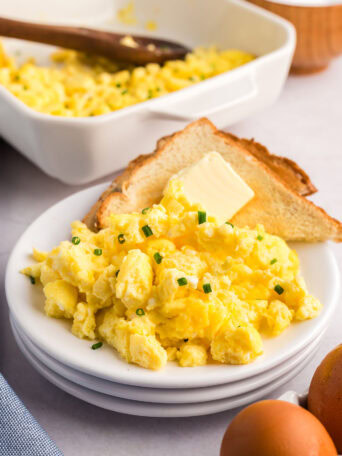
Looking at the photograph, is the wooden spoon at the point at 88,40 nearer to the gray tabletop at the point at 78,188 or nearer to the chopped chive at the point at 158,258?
the gray tabletop at the point at 78,188

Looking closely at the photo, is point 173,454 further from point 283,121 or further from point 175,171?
point 283,121

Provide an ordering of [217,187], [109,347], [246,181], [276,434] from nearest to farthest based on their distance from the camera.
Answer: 1. [276,434]
2. [109,347]
3. [217,187]
4. [246,181]

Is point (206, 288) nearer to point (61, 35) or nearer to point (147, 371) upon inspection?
point (147, 371)

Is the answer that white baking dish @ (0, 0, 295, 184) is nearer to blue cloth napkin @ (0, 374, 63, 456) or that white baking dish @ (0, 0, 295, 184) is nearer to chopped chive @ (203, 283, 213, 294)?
chopped chive @ (203, 283, 213, 294)

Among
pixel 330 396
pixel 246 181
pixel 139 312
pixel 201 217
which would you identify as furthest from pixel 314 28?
pixel 330 396

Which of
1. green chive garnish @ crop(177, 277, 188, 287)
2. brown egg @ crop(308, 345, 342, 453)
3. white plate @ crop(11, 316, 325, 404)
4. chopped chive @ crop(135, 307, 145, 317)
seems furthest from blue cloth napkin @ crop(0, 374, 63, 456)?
brown egg @ crop(308, 345, 342, 453)

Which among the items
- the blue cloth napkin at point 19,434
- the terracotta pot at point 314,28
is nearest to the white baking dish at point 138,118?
the terracotta pot at point 314,28

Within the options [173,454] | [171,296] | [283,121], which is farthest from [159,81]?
[173,454]
